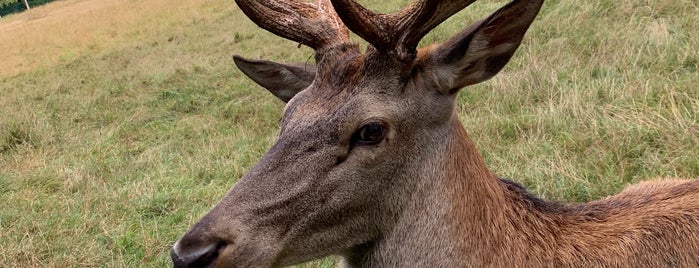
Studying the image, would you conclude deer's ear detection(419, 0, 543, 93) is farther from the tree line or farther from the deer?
the tree line

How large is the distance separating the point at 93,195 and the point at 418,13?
5.09m

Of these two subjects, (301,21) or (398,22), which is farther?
(301,21)

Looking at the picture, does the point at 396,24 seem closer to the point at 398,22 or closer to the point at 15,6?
the point at 398,22

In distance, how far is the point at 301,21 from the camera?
3053 mm

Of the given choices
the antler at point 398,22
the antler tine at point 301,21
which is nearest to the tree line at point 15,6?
the antler tine at point 301,21

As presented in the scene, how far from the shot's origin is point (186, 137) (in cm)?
879

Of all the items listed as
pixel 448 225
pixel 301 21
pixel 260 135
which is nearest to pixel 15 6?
pixel 260 135

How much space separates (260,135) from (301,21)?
489 cm

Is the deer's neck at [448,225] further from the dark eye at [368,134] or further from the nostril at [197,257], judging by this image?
the nostril at [197,257]

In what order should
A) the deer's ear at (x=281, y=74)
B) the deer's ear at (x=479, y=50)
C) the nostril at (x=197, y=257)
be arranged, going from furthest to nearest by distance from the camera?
the deer's ear at (x=281, y=74), the deer's ear at (x=479, y=50), the nostril at (x=197, y=257)

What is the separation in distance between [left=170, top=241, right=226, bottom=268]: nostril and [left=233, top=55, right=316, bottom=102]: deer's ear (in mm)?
1223

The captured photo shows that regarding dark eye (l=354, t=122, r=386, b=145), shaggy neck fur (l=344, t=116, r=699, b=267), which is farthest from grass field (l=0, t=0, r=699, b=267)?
dark eye (l=354, t=122, r=386, b=145)

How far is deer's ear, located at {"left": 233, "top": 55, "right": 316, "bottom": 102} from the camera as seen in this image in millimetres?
3277

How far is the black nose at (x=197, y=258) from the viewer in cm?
222
